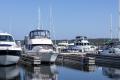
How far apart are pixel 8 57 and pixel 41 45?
31.0ft

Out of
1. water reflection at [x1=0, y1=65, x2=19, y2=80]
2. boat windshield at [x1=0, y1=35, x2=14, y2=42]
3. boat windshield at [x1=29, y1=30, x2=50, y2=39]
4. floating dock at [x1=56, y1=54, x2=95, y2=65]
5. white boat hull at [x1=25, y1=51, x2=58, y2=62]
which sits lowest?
water reflection at [x1=0, y1=65, x2=19, y2=80]

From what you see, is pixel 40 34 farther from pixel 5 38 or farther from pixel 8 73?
pixel 8 73

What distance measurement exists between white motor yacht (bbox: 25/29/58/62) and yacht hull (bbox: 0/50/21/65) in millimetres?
5213

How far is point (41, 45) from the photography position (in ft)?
157

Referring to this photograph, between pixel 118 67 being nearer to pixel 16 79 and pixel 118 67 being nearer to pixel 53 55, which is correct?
pixel 53 55

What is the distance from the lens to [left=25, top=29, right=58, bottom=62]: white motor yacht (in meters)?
44.5

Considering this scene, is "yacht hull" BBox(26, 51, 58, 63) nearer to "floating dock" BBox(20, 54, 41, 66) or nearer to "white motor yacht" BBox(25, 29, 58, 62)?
"white motor yacht" BBox(25, 29, 58, 62)

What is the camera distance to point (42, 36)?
165 ft

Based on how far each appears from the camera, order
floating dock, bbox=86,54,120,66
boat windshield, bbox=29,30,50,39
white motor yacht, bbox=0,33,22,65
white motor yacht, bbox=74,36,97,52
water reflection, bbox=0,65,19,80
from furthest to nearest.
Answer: white motor yacht, bbox=74,36,97,52 < boat windshield, bbox=29,30,50,39 < floating dock, bbox=86,54,120,66 < white motor yacht, bbox=0,33,22,65 < water reflection, bbox=0,65,19,80

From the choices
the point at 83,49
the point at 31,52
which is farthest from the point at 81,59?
the point at 83,49

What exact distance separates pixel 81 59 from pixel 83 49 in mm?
26134

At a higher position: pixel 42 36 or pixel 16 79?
pixel 42 36

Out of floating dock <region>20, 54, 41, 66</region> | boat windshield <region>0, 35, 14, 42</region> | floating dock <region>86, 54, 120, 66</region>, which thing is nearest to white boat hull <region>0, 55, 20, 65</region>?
floating dock <region>20, 54, 41, 66</region>

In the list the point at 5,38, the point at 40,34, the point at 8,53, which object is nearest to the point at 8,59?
the point at 8,53
